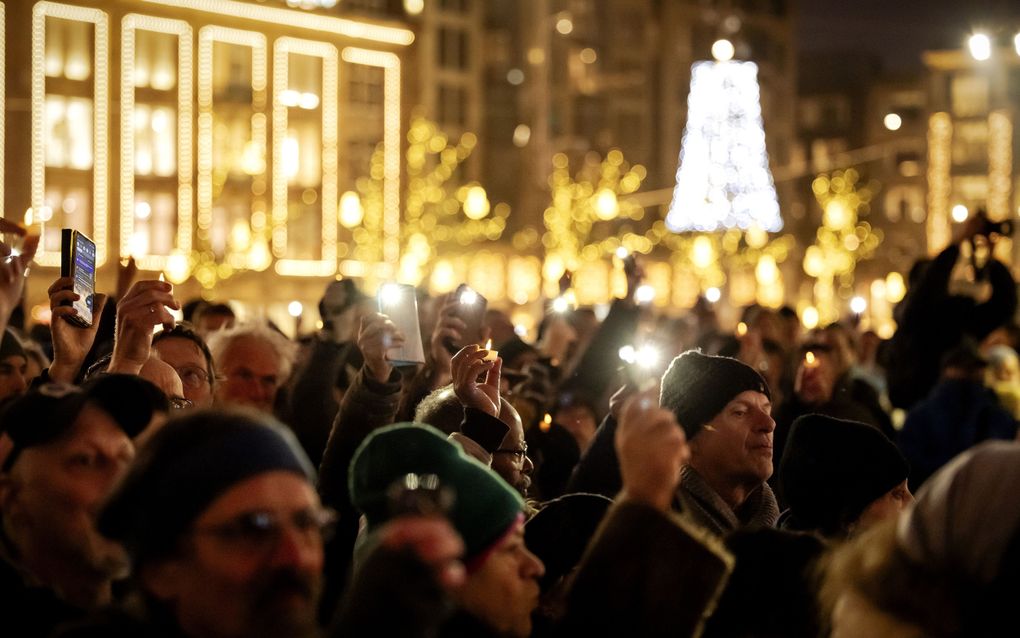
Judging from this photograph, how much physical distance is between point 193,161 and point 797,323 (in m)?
36.7

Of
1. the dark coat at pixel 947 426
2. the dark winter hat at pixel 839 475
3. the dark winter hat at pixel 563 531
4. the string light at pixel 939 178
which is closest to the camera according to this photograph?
the dark winter hat at pixel 563 531

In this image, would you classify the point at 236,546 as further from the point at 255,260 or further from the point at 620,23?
the point at 620,23

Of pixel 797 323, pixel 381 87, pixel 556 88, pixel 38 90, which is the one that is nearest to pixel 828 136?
pixel 556 88

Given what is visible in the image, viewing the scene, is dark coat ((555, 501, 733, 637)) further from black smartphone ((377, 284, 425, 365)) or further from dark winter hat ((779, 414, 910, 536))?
black smartphone ((377, 284, 425, 365))

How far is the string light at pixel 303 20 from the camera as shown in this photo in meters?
46.8

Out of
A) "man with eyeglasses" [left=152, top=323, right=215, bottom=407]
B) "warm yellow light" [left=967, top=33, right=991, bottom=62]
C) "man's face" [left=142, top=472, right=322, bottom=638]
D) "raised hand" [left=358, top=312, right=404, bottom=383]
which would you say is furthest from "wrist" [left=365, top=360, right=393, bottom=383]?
"warm yellow light" [left=967, top=33, right=991, bottom=62]

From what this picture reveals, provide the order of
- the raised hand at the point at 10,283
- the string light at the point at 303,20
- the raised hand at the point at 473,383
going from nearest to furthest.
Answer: the raised hand at the point at 10,283, the raised hand at the point at 473,383, the string light at the point at 303,20

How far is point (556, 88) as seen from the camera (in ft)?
196

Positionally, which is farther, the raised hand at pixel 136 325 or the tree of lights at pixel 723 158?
the tree of lights at pixel 723 158

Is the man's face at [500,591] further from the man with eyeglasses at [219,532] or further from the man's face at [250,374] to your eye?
the man's face at [250,374]

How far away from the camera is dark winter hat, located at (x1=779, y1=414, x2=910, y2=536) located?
4508mm

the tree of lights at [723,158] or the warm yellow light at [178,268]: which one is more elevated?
the tree of lights at [723,158]

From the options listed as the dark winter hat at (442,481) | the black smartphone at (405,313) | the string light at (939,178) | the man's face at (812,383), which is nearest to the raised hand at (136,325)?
the black smartphone at (405,313)

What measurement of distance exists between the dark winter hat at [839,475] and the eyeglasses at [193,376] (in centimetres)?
257
